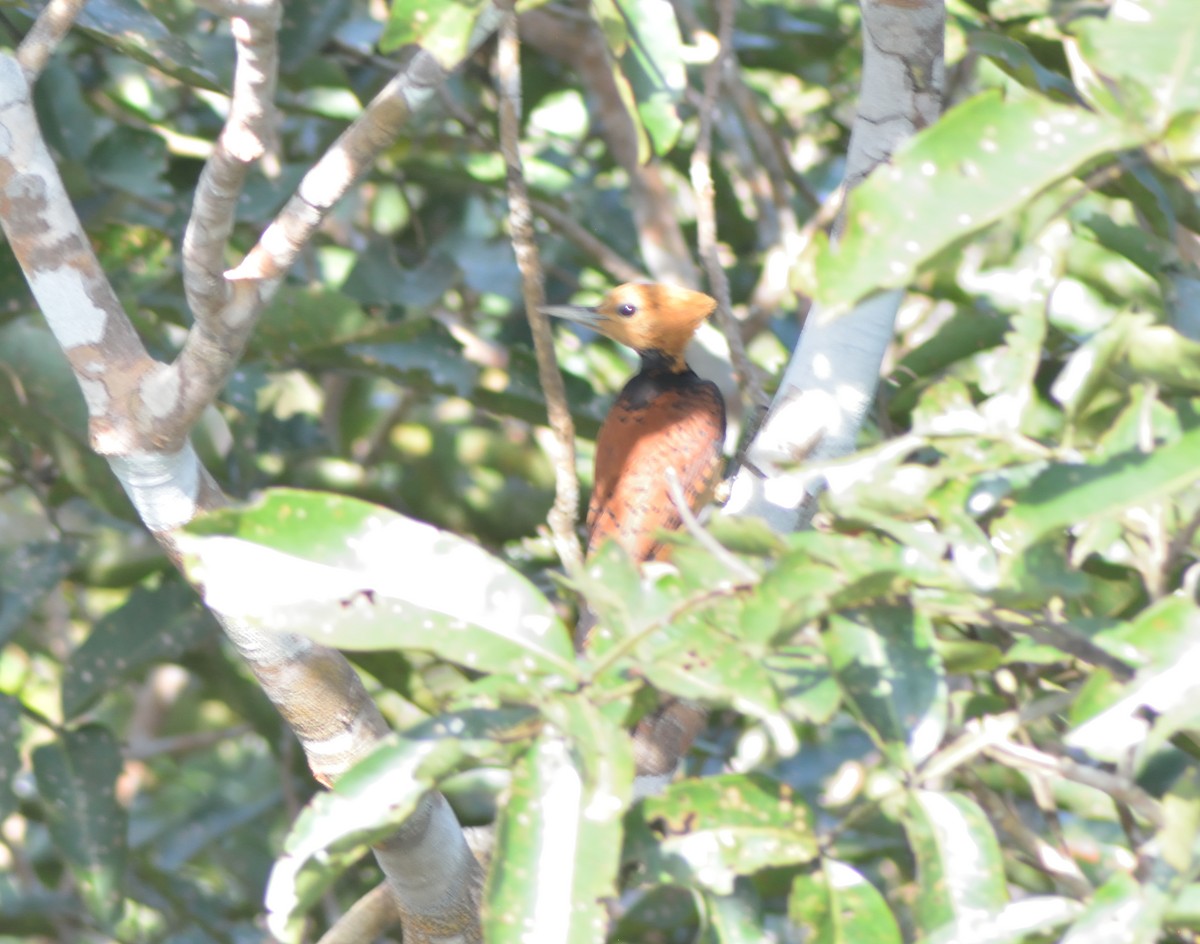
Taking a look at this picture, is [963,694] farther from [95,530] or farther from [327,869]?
[95,530]

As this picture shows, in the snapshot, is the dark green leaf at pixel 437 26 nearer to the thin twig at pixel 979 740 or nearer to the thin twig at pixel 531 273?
the thin twig at pixel 531 273

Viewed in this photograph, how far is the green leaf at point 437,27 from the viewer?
1.60 metres

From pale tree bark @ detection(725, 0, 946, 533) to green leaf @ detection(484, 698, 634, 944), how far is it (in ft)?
2.35

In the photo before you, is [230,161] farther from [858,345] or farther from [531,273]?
[858,345]

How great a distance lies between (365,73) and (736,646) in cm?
270

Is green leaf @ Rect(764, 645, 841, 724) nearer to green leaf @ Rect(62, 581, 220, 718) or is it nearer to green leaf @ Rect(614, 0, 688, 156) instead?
green leaf @ Rect(614, 0, 688, 156)

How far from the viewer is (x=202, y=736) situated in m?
4.09

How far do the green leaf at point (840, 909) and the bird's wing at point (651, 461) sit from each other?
1923 mm

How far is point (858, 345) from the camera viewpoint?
184 centimetres

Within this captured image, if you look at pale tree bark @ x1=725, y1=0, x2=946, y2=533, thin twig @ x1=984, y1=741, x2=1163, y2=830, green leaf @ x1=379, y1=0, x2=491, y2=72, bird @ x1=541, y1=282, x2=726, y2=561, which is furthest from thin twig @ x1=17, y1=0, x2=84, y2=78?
bird @ x1=541, y1=282, x2=726, y2=561

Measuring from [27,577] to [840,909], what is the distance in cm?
207

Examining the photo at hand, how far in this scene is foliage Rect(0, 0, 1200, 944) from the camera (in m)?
1.11

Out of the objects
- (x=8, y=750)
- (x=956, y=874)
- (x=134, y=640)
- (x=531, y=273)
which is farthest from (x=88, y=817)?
(x=956, y=874)

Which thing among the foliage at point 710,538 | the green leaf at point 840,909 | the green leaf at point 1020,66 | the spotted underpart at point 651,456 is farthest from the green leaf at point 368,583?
the spotted underpart at point 651,456
